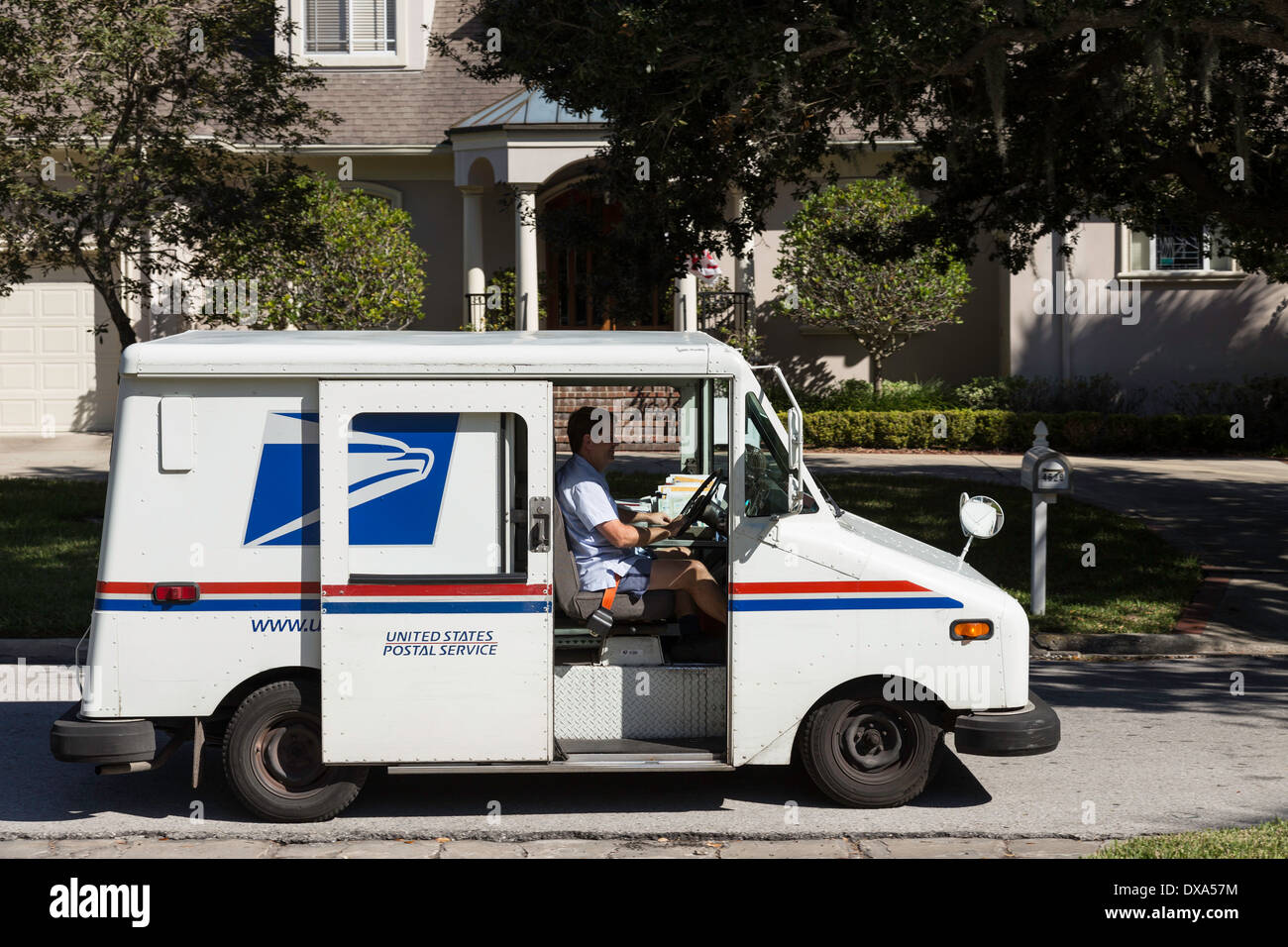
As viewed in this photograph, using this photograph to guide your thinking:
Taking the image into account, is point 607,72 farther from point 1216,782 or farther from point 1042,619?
point 1216,782

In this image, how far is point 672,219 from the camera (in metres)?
11.6

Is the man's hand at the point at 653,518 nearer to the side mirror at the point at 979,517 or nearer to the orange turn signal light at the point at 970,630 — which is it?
the side mirror at the point at 979,517

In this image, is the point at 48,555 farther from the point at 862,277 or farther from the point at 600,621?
the point at 862,277

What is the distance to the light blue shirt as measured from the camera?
664 cm

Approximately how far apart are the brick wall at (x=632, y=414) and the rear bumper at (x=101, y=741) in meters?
13.5

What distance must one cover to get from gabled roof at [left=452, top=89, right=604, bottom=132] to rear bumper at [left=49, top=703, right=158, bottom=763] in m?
15.6

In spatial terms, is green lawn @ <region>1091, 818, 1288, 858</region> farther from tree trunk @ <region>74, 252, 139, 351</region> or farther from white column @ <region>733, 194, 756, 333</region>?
white column @ <region>733, 194, 756, 333</region>

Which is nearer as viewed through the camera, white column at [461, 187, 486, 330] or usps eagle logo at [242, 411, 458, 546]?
usps eagle logo at [242, 411, 458, 546]

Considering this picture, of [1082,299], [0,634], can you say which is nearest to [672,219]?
[0,634]

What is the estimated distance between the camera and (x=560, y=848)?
6047 millimetres

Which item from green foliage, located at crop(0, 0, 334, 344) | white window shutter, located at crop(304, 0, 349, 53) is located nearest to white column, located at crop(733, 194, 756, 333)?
white window shutter, located at crop(304, 0, 349, 53)

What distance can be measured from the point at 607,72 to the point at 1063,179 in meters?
5.27

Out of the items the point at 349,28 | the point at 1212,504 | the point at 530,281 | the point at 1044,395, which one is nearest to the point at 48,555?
the point at 530,281

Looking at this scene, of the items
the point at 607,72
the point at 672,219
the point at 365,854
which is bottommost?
the point at 365,854
